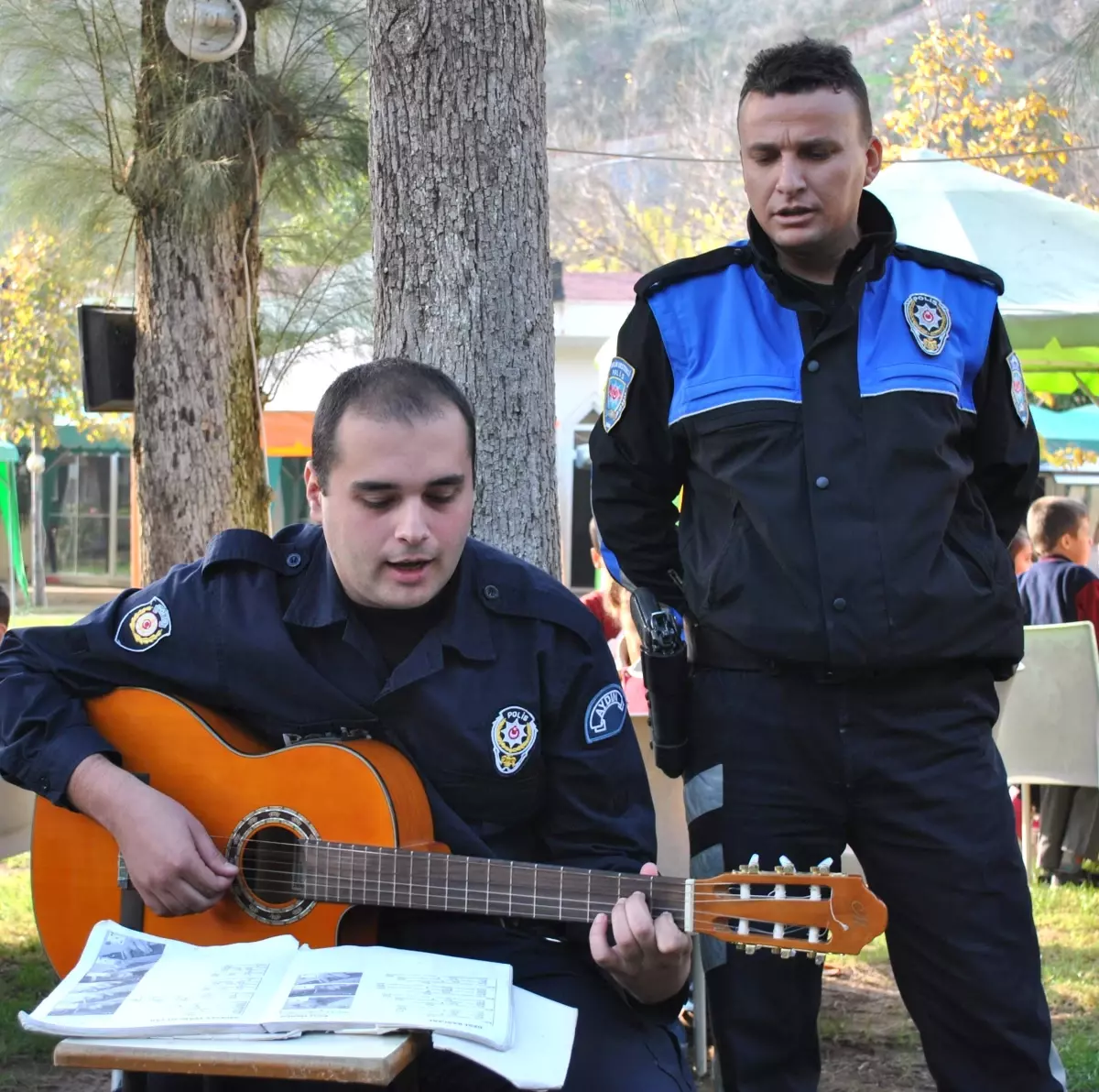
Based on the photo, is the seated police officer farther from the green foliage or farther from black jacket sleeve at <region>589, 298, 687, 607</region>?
the green foliage

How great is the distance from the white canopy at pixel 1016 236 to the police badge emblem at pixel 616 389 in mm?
3724

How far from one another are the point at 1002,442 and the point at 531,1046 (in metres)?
1.34

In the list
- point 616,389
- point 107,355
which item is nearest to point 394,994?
point 616,389

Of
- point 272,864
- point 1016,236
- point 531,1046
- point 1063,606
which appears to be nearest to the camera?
point 531,1046

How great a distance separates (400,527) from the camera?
7.14 feet

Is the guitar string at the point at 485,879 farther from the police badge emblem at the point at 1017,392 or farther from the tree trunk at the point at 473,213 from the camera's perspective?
the tree trunk at the point at 473,213

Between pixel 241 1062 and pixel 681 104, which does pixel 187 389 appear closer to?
pixel 241 1062

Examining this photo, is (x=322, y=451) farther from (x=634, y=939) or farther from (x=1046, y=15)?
(x=1046, y=15)

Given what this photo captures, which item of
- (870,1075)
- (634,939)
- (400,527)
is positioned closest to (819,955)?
(634,939)

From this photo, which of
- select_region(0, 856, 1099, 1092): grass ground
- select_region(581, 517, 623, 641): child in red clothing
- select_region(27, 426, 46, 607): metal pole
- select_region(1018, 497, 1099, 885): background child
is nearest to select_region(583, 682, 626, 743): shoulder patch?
select_region(0, 856, 1099, 1092): grass ground

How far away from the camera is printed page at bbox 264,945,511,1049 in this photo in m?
1.61

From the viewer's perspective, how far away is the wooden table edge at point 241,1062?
5.00ft

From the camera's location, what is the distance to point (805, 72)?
8.02ft

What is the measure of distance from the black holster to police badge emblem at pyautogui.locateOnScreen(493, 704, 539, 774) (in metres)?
0.30
